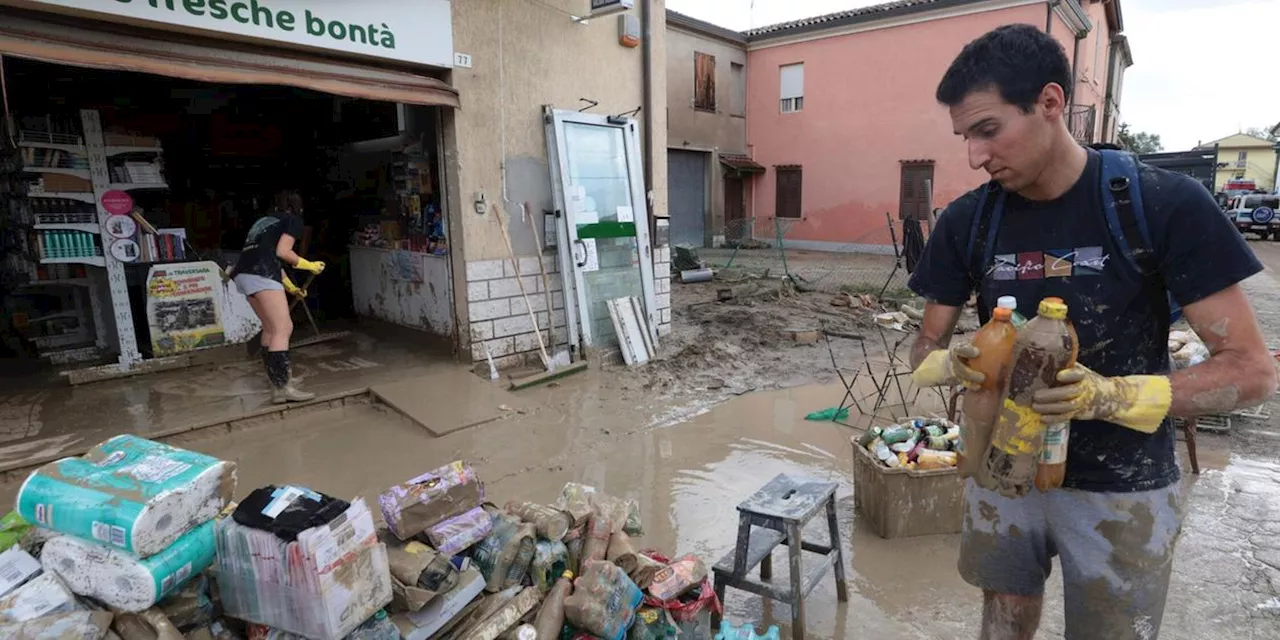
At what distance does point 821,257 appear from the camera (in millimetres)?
19297

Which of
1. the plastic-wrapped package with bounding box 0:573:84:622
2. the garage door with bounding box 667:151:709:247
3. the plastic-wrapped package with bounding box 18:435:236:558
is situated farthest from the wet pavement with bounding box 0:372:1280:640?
the garage door with bounding box 667:151:709:247

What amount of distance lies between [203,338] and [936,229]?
6.94 metres

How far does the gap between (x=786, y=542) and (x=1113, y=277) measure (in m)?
1.86

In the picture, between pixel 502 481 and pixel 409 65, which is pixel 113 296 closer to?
pixel 409 65

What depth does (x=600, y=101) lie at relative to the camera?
744 cm

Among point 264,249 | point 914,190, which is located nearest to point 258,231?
point 264,249

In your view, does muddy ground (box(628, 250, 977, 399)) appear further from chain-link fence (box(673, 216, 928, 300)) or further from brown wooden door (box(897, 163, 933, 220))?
brown wooden door (box(897, 163, 933, 220))

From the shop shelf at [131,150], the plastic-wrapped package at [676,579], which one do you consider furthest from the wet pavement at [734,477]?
the shop shelf at [131,150]

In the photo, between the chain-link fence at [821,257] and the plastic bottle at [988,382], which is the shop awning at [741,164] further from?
the plastic bottle at [988,382]

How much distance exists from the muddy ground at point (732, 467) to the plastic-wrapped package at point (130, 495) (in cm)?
194

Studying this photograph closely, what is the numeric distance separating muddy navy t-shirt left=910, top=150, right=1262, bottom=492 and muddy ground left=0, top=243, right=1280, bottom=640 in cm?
151

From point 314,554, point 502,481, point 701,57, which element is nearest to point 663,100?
point 502,481

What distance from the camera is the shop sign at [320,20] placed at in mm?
4547

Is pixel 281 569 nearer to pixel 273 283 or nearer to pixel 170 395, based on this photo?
pixel 273 283
